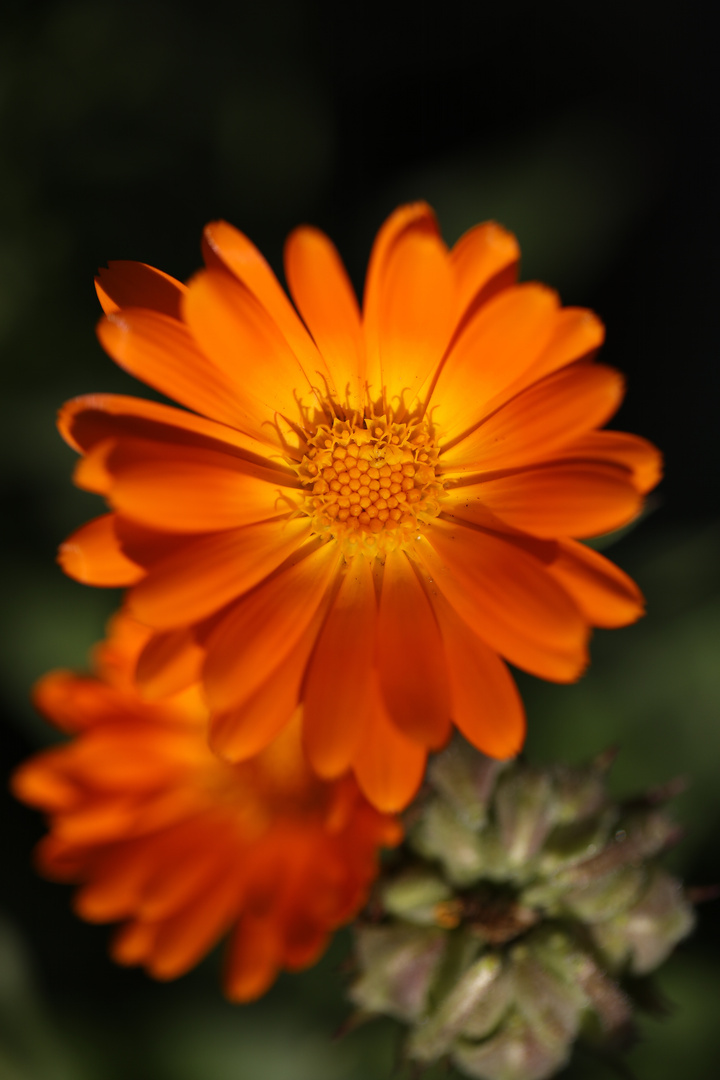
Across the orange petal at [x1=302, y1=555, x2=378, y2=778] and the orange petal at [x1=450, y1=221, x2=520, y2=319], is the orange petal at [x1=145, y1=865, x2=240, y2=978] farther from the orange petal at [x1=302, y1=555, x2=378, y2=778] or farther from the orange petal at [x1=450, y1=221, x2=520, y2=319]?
the orange petal at [x1=450, y1=221, x2=520, y2=319]

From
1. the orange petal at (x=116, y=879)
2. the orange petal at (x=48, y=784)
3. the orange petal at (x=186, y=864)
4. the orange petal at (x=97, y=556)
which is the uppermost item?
the orange petal at (x=97, y=556)

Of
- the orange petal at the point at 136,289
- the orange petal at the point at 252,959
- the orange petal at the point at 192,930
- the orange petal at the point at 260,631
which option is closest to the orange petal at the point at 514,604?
the orange petal at the point at 260,631

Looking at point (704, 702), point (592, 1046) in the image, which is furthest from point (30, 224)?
point (592, 1046)

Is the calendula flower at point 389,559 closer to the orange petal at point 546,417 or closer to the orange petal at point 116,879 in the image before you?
the orange petal at point 546,417

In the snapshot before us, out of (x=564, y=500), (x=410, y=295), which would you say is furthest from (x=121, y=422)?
(x=564, y=500)

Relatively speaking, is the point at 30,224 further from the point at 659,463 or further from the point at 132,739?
the point at 659,463

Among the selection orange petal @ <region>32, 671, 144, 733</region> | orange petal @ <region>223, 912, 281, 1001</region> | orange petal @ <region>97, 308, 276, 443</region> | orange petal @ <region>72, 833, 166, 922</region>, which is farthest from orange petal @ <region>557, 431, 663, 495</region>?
orange petal @ <region>72, 833, 166, 922</region>

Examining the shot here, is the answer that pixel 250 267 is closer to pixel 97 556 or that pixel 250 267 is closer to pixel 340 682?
pixel 97 556
